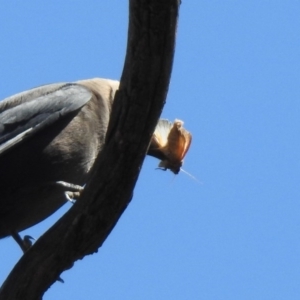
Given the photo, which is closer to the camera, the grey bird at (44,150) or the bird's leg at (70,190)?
the bird's leg at (70,190)

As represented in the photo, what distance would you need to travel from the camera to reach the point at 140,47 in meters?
4.68

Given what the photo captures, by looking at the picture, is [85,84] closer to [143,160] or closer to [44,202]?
[44,202]

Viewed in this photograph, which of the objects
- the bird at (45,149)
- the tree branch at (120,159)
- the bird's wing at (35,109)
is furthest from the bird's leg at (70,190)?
the tree branch at (120,159)

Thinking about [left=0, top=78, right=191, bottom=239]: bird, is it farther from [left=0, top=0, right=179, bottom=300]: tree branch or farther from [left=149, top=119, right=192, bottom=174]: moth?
[left=0, top=0, right=179, bottom=300]: tree branch

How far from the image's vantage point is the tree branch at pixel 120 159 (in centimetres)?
466

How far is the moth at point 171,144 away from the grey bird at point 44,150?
49 centimetres

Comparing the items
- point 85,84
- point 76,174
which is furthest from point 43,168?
point 85,84

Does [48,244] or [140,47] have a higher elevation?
[140,47]

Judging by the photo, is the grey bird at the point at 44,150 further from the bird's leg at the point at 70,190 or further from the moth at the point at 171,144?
the moth at the point at 171,144

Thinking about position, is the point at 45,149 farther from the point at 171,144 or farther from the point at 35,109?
the point at 171,144

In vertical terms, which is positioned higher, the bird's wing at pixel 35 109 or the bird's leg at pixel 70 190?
the bird's wing at pixel 35 109

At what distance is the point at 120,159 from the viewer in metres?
5.06

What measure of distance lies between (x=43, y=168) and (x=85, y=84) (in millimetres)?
1057

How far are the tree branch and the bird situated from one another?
1.00 metres
